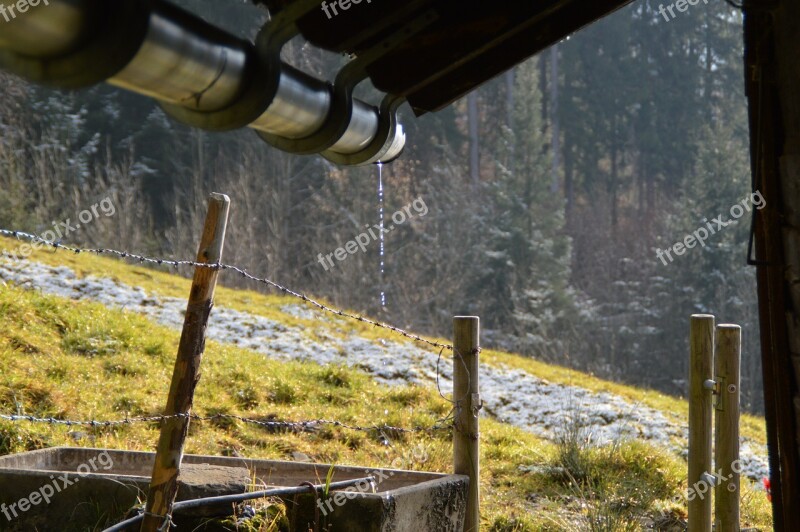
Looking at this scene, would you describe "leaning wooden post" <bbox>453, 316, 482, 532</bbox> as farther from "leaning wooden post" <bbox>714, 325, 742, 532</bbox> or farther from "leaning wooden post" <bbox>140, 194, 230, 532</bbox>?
"leaning wooden post" <bbox>140, 194, 230, 532</bbox>

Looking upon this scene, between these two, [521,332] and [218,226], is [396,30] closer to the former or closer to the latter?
[218,226]

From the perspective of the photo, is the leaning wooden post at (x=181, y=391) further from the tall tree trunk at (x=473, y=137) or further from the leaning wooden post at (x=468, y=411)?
the tall tree trunk at (x=473, y=137)

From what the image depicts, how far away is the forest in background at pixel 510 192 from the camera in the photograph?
22828 millimetres

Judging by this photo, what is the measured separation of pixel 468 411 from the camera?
15.2ft

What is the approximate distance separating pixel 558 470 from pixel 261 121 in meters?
5.15

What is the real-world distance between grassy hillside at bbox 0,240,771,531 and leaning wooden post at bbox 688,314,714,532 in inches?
23.5

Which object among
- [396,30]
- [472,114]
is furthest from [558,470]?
[472,114]

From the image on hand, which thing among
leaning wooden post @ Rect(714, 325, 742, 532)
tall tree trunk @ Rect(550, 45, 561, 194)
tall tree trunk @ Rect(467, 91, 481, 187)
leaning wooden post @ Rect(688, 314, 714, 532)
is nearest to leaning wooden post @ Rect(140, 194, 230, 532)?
leaning wooden post @ Rect(688, 314, 714, 532)

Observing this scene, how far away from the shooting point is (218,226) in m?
3.45

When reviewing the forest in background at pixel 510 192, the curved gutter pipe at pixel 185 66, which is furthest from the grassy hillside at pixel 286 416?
the forest in background at pixel 510 192

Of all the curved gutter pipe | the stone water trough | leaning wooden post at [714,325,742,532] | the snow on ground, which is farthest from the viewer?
the snow on ground

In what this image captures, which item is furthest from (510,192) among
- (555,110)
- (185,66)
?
(185,66)

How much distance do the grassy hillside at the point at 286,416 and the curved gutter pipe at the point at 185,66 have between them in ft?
10.8

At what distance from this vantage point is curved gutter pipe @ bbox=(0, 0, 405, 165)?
5.42 feet
